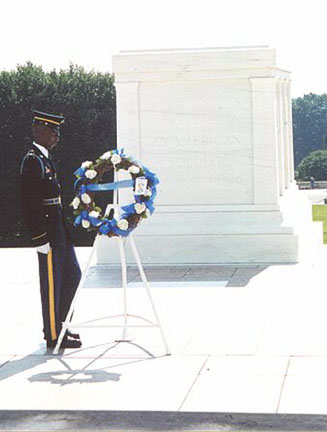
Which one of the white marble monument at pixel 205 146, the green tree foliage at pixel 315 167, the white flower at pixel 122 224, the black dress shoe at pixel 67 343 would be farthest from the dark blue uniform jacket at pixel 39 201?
the green tree foliage at pixel 315 167

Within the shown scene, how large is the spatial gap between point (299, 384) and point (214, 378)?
573 mm

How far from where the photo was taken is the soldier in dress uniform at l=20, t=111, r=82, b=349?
7.66 m

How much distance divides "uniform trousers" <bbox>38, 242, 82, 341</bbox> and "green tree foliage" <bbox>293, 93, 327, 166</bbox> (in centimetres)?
12600

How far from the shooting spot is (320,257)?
527 inches

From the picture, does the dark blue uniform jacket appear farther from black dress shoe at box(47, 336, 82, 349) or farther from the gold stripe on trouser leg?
black dress shoe at box(47, 336, 82, 349)

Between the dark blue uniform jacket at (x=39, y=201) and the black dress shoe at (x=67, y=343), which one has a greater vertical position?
the dark blue uniform jacket at (x=39, y=201)

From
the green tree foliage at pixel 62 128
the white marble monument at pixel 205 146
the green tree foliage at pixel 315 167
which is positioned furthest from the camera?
the green tree foliage at pixel 315 167

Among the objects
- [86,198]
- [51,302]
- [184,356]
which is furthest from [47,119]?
[184,356]

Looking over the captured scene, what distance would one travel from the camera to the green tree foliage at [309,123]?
5325 inches

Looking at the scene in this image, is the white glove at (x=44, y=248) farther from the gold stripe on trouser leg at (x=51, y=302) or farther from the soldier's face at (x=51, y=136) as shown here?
the soldier's face at (x=51, y=136)

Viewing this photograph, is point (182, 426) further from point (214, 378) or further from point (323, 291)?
point (323, 291)

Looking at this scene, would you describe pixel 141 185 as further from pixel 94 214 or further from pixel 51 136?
pixel 51 136

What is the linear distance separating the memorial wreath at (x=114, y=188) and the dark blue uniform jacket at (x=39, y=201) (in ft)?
0.59

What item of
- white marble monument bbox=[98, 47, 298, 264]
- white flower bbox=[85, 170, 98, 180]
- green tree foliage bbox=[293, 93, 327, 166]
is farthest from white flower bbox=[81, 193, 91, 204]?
green tree foliage bbox=[293, 93, 327, 166]
